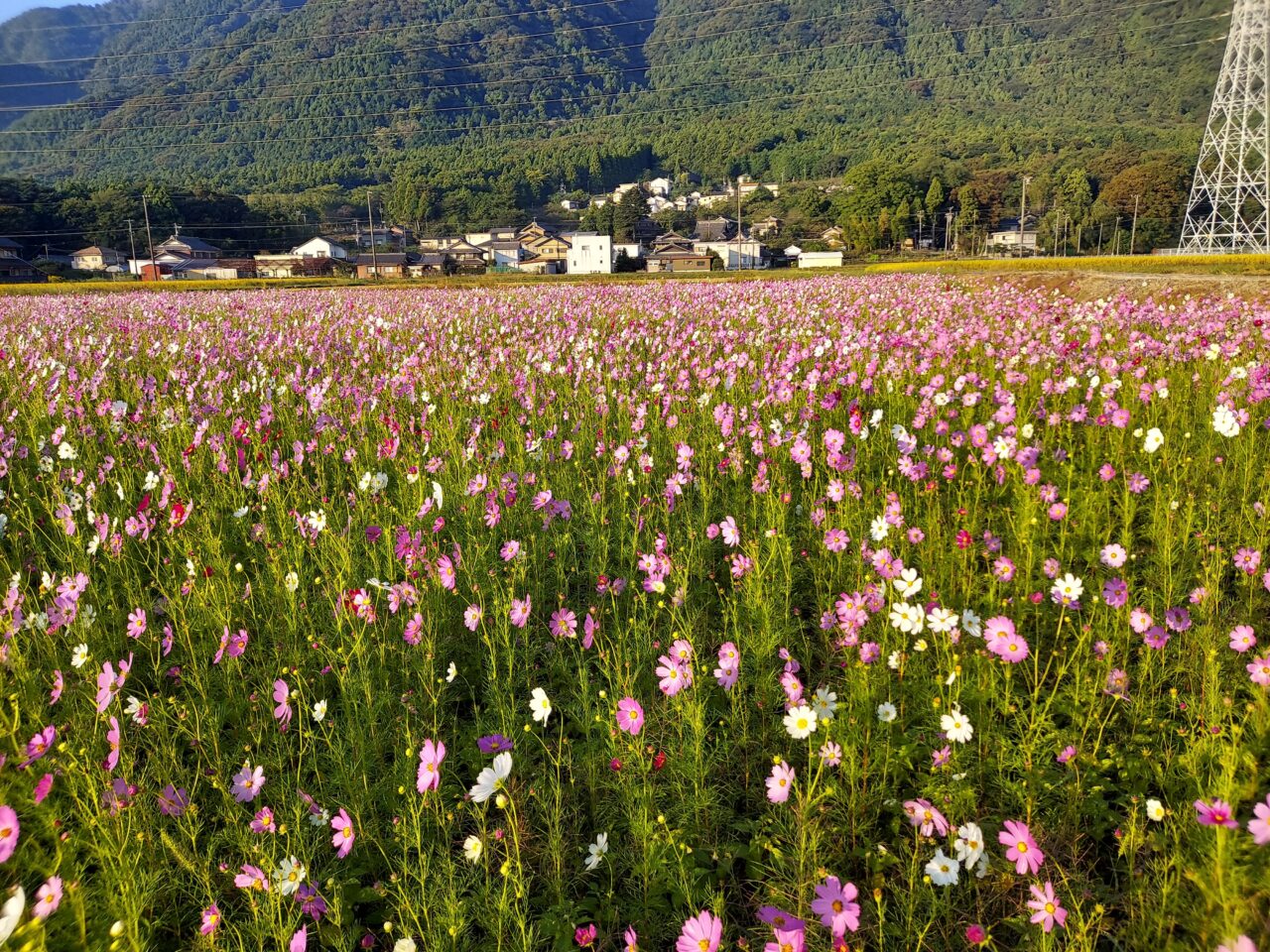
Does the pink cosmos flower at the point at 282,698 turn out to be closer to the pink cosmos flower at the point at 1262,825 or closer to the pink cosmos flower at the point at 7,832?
the pink cosmos flower at the point at 7,832

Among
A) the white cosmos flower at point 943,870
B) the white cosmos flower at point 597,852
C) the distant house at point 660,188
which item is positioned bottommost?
the white cosmos flower at point 597,852

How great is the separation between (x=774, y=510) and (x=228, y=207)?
10261 centimetres

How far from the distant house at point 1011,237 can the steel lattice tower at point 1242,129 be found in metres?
25.0

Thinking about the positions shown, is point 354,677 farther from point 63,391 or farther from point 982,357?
point 982,357

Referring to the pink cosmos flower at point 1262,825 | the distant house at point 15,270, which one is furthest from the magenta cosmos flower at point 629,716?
the distant house at point 15,270

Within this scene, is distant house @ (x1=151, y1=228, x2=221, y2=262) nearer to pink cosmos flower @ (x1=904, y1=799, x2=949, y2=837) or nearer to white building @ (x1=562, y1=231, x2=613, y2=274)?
white building @ (x1=562, y1=231, x2=613, y2=274)

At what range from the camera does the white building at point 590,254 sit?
243ft

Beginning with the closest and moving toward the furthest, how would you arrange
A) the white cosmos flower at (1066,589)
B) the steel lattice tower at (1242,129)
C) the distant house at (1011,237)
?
the white cosmos flower at (1066,589) → the steel lattice tower at (1242,129) → the distant house at (1011,237)

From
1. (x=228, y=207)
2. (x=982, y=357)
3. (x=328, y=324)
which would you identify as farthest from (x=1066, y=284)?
(x=228, y=207)

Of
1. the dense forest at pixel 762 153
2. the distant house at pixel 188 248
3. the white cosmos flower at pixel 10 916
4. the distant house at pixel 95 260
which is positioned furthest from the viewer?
the dense forest at pixel 762 153

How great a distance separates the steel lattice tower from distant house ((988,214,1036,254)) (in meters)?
25.0

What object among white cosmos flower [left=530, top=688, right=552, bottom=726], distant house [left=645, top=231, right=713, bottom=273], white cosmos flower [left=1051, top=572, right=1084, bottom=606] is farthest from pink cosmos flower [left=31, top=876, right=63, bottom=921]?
distant house [left=645, top=231, right=713, bottom=273]

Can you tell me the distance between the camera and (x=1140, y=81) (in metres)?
158

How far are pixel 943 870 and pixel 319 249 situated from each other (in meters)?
94.8
